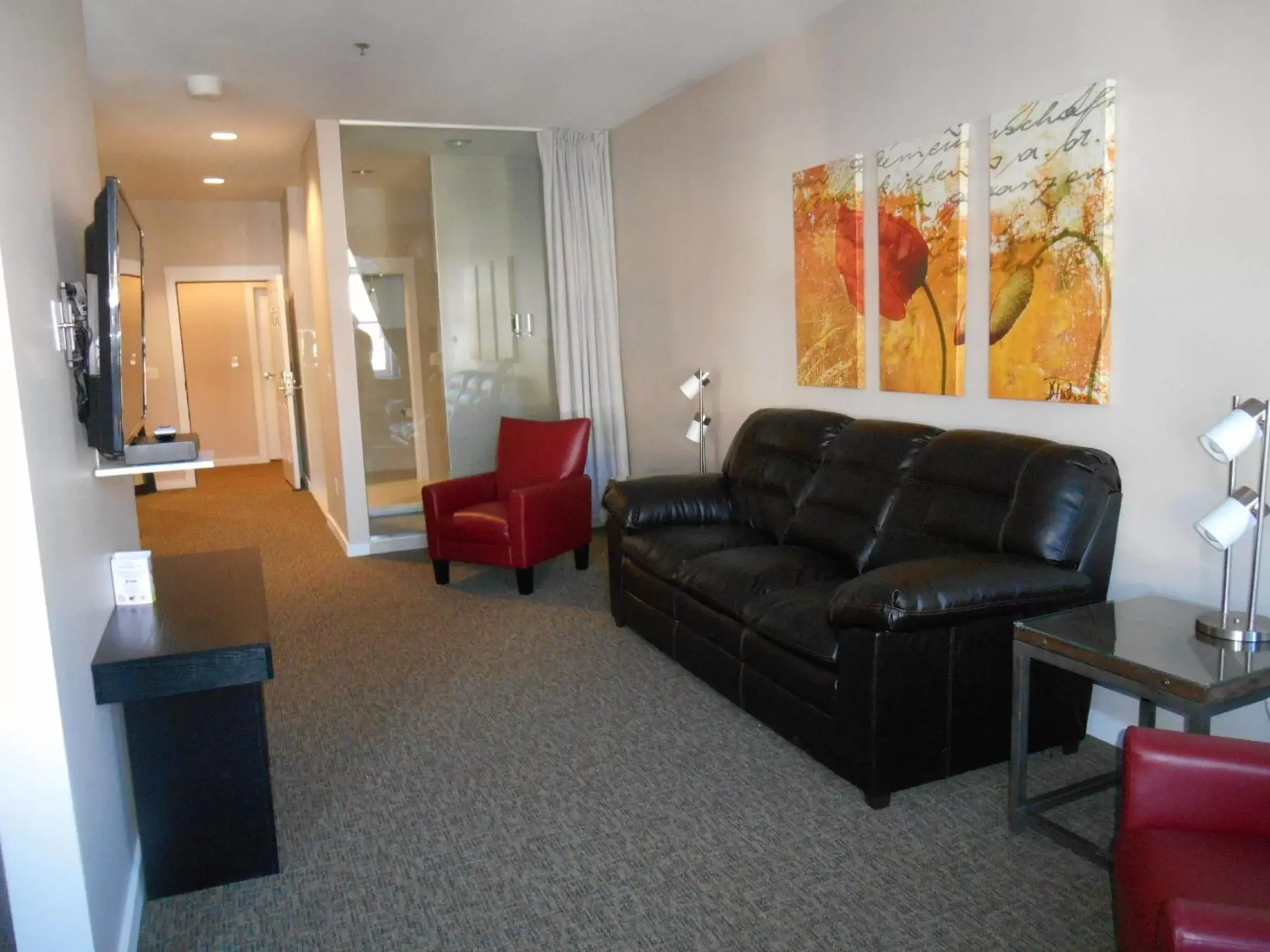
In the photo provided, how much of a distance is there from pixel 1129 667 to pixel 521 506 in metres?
3.34

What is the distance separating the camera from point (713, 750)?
3.23m

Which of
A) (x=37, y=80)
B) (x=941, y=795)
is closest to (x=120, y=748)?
(x=37, y=80)

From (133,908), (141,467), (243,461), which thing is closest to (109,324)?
(141,467)

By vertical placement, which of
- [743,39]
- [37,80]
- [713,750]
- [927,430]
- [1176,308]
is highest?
[743,39]

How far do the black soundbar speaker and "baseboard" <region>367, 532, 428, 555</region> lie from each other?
11.9 ft

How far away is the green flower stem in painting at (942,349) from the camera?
3.65m

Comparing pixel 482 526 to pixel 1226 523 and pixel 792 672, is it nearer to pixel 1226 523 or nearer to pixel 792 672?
pixel 792 672

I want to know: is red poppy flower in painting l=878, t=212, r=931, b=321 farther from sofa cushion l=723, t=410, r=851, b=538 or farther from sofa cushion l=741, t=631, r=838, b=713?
sofa cushion l=741, t=631, r=838, b=713

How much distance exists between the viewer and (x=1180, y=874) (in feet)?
5.55

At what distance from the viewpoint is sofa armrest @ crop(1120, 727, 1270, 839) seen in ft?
5.93

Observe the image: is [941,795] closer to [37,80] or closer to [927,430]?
[927,430]

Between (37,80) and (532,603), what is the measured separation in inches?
130

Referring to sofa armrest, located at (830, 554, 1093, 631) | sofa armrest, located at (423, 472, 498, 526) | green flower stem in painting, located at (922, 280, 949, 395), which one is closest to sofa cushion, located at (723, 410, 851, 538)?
green flower stem in painting, located at (922, 280, 949, 395)

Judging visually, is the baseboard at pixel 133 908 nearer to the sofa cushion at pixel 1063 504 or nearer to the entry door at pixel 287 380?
the sofa cushion at pixel 1063 504
